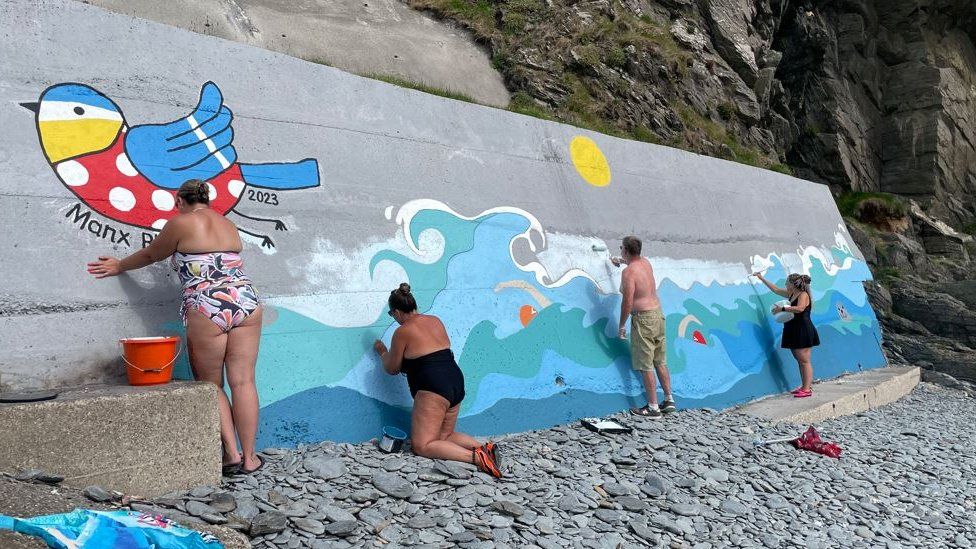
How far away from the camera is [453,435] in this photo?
202 inches

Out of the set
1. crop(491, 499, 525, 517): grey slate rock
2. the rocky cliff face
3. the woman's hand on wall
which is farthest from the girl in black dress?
the woman's hand on wall

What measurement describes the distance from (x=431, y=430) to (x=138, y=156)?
2.57 m

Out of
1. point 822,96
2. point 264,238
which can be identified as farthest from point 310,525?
point 822,96

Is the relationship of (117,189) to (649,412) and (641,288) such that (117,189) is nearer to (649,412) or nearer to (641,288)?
(641,288)

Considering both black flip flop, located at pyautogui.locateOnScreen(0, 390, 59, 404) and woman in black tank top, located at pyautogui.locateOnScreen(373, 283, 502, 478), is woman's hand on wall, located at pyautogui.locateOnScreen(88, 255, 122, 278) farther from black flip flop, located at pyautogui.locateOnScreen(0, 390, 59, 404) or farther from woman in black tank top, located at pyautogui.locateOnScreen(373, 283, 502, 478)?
woman in black tank top, located at pyautogui.locateOnScreen(373, 283, 502, 478)

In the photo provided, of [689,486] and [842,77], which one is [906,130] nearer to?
[842,77]

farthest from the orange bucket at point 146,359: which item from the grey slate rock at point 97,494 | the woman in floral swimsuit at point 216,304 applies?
the grey slate rock at point 97,494

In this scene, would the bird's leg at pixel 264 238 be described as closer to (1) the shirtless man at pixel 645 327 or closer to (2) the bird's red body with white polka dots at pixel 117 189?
(2) the bird's red body with white polka dots at pixel 117 189

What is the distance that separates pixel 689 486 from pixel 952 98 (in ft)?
82.6

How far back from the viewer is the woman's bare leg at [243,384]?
4289mm

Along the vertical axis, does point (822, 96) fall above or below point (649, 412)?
above

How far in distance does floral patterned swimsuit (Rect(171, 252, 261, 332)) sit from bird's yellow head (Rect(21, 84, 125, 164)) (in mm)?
924

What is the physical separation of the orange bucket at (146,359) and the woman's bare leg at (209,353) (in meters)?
0.19

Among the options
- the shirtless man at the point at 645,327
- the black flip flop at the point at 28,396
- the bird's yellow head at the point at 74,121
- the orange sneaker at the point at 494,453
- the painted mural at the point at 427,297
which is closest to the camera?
the black flip flop at the point at 28,396
